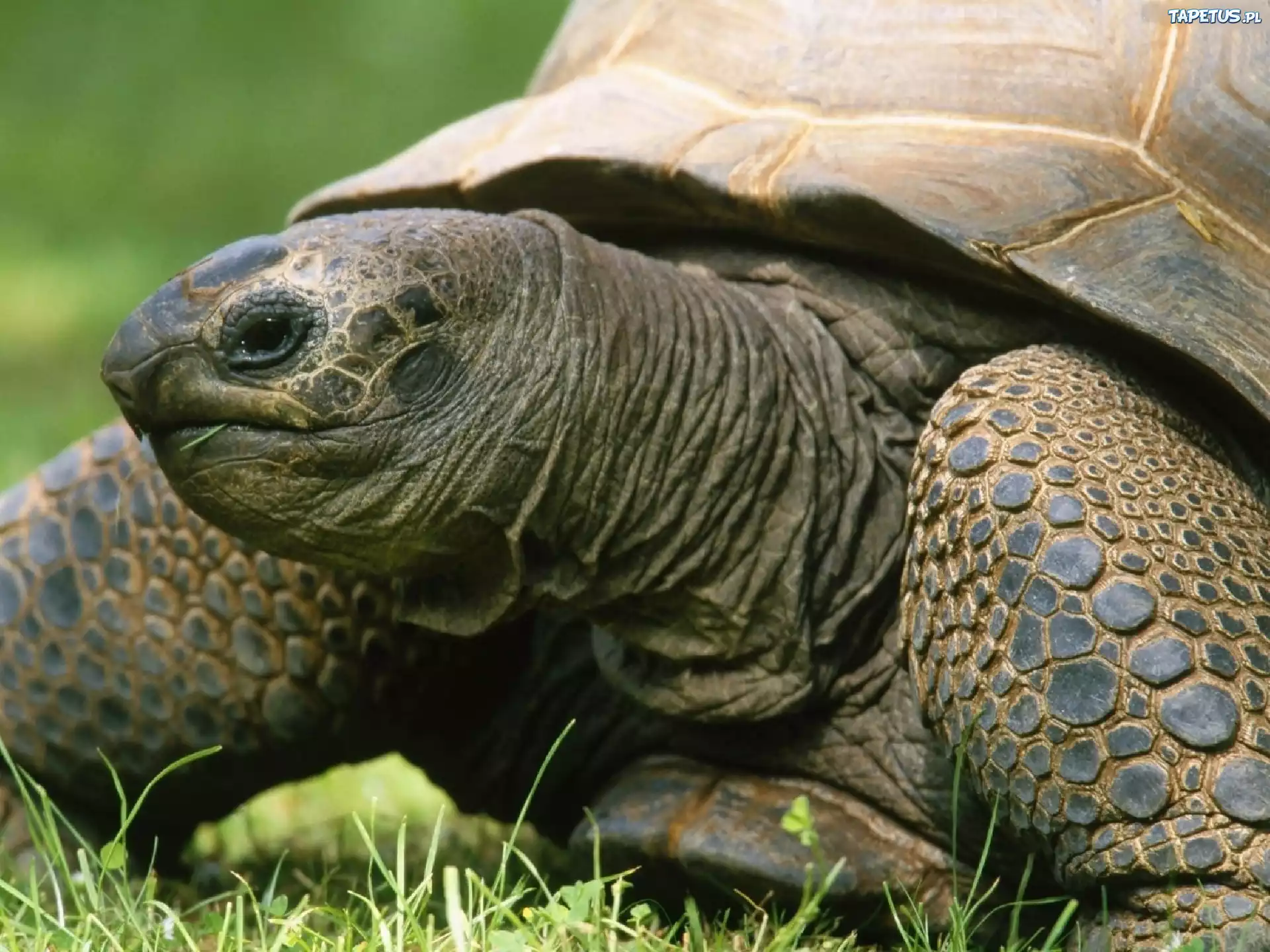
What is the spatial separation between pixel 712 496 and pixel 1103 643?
2.54 feet

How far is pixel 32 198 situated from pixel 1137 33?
12048 mm

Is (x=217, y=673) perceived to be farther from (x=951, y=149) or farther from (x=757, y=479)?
(x=951, y=149)

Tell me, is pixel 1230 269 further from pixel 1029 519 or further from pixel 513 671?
pixel 513 671

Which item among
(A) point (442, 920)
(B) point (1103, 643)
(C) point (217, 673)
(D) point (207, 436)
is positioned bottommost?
(A) point (442, 920)

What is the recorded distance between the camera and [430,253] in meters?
3.03

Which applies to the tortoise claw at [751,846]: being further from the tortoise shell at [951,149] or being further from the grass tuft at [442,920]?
the tortoise shell at [951,149]

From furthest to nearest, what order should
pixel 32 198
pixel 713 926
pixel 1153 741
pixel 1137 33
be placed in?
1. pixel 32 198
2. pixel 1137 33
3. pixel 713 926
4. pixel 1153 741

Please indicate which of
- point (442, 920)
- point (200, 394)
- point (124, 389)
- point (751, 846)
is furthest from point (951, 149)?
point (442, 920)

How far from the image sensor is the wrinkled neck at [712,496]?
3.17m

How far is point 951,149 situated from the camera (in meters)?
3.28

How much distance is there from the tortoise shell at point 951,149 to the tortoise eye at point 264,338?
81cm

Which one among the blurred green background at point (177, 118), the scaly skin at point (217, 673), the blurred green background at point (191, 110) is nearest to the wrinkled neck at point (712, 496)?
the scaly skin at point (217, 673)

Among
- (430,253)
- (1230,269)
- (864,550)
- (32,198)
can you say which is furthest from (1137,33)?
(32,198)

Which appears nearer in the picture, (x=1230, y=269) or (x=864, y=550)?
(x=1230, y=269)
